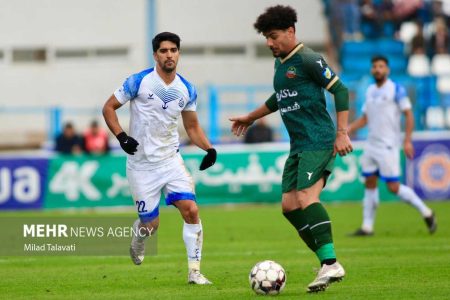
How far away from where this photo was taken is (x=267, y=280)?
987cm

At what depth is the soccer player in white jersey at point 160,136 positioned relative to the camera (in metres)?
11.0

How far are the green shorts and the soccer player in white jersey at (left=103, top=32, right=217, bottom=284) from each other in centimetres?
117

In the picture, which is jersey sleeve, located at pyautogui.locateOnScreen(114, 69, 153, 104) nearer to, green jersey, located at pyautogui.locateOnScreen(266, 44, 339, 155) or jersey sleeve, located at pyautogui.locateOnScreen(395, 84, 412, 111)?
green jersey, located at pyautogui.locateOnScreen(266, 44, 339, 155)

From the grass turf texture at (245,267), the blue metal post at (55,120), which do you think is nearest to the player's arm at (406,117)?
the grass turf texture at (245,267)

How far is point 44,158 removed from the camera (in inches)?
927

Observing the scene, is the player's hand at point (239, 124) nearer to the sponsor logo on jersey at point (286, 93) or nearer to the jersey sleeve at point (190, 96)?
the jersey sleeve at point (190, 96)

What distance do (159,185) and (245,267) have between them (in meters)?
1.84

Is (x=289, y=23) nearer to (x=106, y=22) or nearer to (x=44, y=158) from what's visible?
(x=44, y=158)

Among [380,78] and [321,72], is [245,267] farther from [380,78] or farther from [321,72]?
[380,78]

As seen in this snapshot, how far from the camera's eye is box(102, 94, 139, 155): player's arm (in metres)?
10.8

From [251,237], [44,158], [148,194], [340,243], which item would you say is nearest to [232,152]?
[44,158]

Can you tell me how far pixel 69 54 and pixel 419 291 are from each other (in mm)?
28124

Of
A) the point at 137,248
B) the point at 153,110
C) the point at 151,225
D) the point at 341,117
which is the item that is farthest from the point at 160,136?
the point at 341,117

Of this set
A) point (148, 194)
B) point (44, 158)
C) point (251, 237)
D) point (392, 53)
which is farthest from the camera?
point (392, 53)
